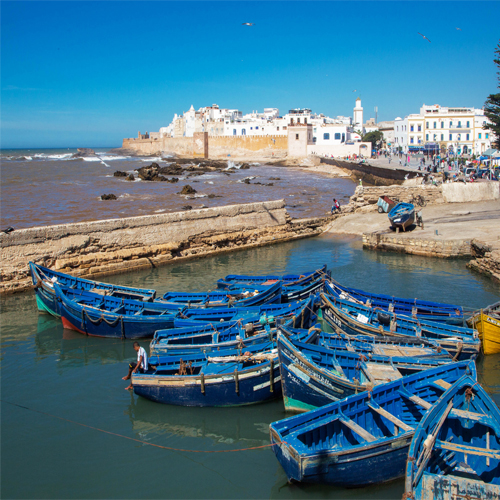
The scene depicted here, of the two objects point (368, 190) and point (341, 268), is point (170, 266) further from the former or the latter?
point (368, 190)

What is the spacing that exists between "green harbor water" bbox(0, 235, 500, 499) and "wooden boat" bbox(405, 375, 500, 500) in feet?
2.76

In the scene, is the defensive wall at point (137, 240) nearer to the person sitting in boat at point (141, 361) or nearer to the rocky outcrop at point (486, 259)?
the rocky outcrop at point (486, 259)

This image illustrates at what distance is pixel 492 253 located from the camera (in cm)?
1448

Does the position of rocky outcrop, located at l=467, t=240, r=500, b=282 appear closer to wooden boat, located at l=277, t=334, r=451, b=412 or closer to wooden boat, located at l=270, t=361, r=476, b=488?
wooden boat, located at l=277, t=334, r=451, b=412

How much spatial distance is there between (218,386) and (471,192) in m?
20.6

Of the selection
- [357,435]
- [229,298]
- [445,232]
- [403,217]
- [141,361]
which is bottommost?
[357,435]

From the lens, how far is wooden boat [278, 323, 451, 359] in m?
8.07

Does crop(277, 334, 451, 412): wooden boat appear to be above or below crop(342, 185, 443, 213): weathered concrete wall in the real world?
below

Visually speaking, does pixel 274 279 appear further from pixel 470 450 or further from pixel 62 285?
pixel 470 450

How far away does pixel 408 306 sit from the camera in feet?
35.0

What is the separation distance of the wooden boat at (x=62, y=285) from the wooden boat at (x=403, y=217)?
37.3 feet

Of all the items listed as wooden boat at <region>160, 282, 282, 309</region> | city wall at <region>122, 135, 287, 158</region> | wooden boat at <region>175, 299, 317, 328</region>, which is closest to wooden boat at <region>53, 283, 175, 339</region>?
wooden boat at <region>175, 299, 317, 328</region>

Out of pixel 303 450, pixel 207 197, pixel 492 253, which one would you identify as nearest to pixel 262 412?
pixel 303 450

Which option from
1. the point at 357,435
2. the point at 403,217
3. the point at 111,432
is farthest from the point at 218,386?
the point at 403,217
